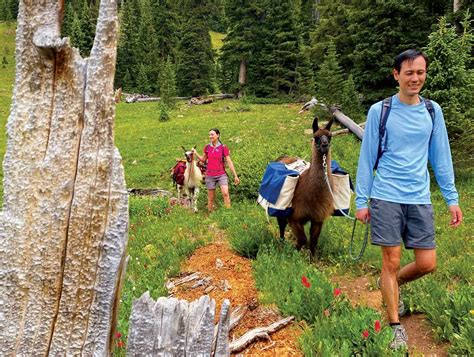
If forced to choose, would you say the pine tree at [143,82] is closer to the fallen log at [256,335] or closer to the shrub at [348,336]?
the fallen log at [256,335]

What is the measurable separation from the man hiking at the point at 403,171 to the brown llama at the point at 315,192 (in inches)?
83.4

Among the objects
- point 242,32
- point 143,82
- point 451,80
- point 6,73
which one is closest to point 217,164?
point 451,80

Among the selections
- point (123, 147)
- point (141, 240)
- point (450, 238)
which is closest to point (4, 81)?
point (123, 147)

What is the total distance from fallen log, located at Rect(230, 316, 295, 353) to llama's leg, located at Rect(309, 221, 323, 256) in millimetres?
2354

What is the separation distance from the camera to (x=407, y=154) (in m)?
4.11

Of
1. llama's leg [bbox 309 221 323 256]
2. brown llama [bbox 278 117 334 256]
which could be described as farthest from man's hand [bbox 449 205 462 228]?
llama's leg [bbox 309 221 323 256]

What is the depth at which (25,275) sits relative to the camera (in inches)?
83.0

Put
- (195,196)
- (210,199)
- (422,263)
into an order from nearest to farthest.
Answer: (422,263) → (210,199) → (195,196)

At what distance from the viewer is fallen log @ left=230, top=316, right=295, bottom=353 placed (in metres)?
4.36

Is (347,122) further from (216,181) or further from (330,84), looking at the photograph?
(216,181)

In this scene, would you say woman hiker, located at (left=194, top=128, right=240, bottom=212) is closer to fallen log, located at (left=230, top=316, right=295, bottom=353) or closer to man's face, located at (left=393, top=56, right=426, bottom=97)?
fallen log, located at (left=230, top=316, right=295, bottom=353)

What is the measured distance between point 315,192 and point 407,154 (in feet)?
8.70

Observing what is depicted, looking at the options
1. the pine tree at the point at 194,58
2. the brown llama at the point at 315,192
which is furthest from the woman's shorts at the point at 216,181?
the pine tree at the point at 194,58

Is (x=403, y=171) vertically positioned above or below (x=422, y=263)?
above
